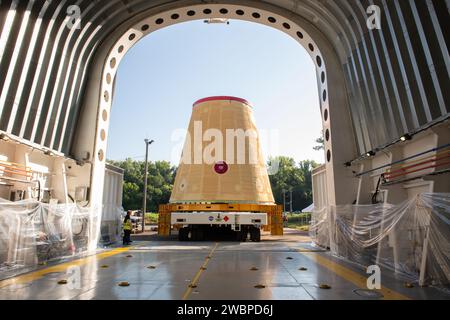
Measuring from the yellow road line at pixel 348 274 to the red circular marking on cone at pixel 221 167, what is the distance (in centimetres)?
552

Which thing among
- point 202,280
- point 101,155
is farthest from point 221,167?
point 202,280

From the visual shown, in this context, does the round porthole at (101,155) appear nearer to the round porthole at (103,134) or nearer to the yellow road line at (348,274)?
the round porthole at (103,134)

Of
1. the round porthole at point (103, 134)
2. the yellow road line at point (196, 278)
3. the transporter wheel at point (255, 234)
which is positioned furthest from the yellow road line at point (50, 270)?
the transporter wheel at point (255, 234)

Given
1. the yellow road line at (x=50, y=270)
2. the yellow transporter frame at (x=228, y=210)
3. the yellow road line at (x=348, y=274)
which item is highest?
the yellow transporter frame at (x=228, y=210)

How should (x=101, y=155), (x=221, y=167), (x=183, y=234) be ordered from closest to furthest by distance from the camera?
(x=101, y=155) < (x=183, y=234) < (x=221, y=167)

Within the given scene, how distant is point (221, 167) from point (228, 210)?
2.02 meters

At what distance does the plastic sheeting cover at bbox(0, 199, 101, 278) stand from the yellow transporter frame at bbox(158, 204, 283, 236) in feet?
11.2

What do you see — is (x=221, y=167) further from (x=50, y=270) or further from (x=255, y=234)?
(x=50, y=270)

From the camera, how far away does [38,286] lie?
570 centimetres

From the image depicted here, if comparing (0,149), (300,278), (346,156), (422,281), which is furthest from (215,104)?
(422,281)

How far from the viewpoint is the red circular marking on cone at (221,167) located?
575 inches

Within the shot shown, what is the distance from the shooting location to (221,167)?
14656 mm

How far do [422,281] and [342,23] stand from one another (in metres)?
7.68
